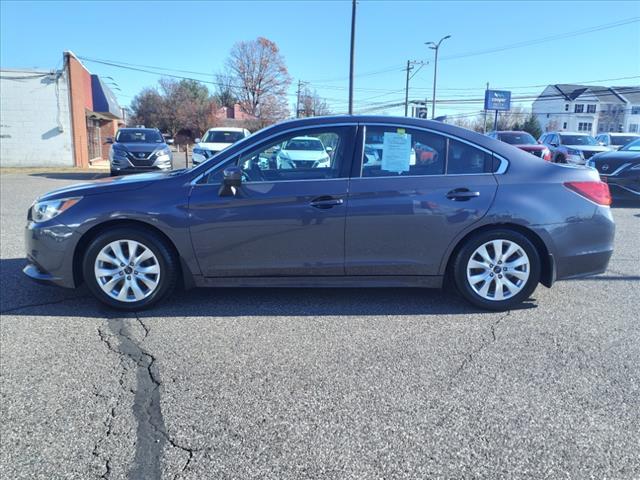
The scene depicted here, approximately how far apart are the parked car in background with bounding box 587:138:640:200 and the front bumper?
11.5 meters

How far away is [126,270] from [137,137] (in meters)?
14.2

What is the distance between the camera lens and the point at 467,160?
4.36 metres

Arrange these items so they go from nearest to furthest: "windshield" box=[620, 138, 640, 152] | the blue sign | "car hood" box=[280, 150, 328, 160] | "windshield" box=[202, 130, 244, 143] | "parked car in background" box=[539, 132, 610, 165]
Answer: "car hood" box=[280, 150, 328, 160] < "windshield" box=[620, 138, 640, 152] < "parked car in background" box=[539, 132, 610, 165] < "windshield" box=[202, 130, 244, 143] < the blue sign

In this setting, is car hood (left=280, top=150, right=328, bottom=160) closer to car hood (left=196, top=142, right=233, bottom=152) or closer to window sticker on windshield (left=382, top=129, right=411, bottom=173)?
window sticker on windshield (left=382, top=129, right=411, bottom=173)

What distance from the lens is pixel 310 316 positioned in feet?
14.1

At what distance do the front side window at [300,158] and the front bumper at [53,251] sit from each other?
1.60 metres

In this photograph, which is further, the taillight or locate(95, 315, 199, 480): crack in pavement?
the taillight

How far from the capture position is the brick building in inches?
847

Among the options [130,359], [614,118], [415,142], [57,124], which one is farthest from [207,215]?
[614,118]

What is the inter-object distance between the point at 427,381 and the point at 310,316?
137 cm

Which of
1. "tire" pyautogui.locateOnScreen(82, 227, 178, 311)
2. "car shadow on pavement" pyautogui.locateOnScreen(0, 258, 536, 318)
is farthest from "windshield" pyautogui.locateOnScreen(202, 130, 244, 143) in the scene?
"tire" pyautogui.locateOnScreen(82, 227, 178, 311)

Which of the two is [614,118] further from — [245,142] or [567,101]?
[245,142]

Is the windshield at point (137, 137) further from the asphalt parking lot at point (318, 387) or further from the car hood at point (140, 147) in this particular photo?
the asphalt parking lot at point (318, 387)

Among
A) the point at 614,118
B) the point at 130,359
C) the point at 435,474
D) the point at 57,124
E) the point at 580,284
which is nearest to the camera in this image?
the point at 435,474
